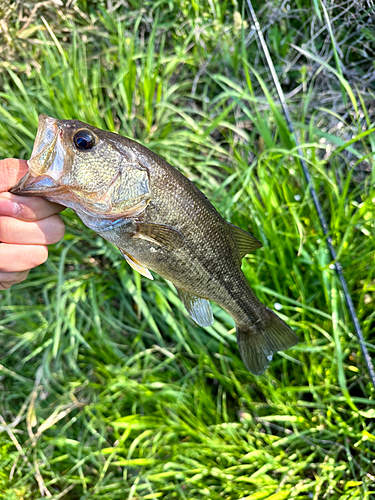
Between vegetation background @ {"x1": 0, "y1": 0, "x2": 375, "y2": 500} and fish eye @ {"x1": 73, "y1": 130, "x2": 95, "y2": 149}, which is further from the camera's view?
vegetation background @ {"x1": 0, "y1": 0, "x2": 375, "y2": 500}

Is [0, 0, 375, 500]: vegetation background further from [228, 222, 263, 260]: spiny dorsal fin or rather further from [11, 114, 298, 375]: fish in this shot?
[11, 114, 298, 375]: fish

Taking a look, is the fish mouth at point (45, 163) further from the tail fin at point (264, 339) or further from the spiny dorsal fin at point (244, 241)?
the tail fin at point (264, 339)

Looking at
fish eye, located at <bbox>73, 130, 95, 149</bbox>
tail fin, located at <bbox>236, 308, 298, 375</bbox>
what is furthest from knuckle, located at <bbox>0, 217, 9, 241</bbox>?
tail fin, located at <bbox>236, 308, 298, 375</bbox>

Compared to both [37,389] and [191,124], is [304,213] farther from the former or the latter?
[37,389]

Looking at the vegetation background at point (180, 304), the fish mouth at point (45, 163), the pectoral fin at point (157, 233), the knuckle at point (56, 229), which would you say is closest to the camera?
the fish mouth at point (45, 163)

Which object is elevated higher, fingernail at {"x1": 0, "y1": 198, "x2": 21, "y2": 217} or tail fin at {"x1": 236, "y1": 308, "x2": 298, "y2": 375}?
fingernail at {"x1": 0, "y1": 198, "x2": 21, "y2": 217}

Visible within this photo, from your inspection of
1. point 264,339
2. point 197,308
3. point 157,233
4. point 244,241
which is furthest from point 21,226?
point 264,339

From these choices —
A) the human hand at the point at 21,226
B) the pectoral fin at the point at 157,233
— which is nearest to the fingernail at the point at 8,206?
the human hand at the point at 21,226
